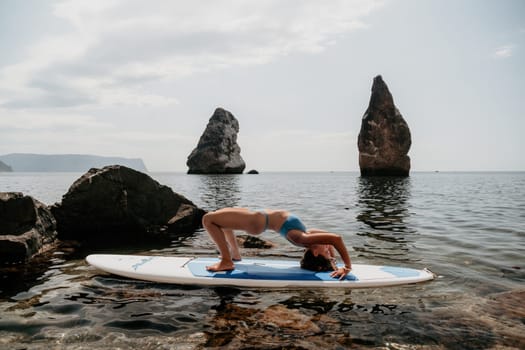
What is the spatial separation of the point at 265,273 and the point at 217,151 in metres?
96.9

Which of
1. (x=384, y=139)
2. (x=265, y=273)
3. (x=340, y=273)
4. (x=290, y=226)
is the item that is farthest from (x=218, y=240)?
(x=384, y=139)

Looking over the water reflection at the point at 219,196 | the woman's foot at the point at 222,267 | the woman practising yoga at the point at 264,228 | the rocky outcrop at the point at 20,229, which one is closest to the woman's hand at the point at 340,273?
the woman practising yoga at the point at 264,228

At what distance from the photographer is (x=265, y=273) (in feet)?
22.3

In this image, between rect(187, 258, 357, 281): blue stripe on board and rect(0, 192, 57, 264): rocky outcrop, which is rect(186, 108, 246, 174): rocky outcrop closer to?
rect(0, 192, 57, 264): rocky outcrop

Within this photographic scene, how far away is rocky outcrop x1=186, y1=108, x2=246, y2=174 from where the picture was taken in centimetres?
10244

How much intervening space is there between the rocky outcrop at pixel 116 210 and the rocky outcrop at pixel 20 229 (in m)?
1.40

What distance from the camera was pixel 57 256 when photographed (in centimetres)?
875

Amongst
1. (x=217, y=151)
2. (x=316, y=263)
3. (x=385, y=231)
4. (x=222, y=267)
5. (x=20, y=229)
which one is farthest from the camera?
(x=217, y=151)

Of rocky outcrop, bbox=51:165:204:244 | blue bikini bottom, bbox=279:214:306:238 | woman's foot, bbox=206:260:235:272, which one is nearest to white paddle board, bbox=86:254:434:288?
woman's foot, bbox=206:260:235:272

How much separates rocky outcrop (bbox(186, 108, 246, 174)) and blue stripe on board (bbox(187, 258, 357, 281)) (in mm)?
95161

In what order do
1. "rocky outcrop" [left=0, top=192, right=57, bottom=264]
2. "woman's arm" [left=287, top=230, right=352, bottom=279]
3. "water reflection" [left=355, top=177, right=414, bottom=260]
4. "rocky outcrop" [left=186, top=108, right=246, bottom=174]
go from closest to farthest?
"woman's arm" [left=287, top=230, right=352, bottom=279], "rocky outcrop" [left=0, top=192, right=57, bottom=264], "water reflection" [left=355, top=177, right=414, bottom=260], "rocky outcrop" [left=186, top=108, right=246, bottom=174]

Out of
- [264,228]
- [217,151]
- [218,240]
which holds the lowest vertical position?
[218,240]

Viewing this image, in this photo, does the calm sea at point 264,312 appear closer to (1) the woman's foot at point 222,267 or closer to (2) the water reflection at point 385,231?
(1) the woman's foot at point 222,267

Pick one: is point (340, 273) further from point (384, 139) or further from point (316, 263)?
point (384, 139)
